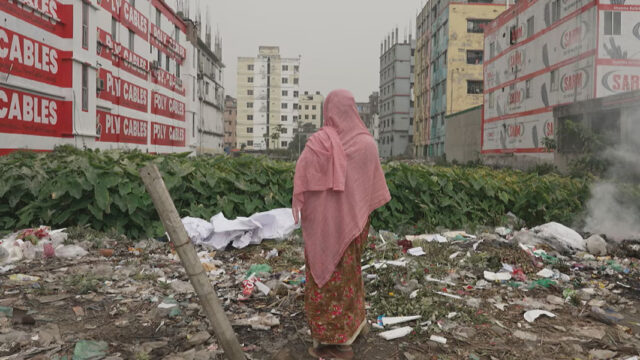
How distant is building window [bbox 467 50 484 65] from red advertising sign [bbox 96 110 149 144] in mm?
30034

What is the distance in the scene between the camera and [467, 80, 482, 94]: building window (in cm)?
4128

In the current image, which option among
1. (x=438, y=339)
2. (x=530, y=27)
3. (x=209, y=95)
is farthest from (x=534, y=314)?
(x=209, y=95)

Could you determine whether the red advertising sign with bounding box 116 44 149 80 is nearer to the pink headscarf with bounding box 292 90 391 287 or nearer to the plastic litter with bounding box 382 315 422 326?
the pink headscarf with bounding box 292 90 391 287

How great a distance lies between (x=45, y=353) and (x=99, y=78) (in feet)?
50.3

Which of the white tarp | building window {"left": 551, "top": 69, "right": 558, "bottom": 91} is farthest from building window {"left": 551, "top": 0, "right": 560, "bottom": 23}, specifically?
the white tarp

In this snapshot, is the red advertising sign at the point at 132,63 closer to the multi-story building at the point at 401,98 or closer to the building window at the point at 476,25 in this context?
the building window at the point at 476,25

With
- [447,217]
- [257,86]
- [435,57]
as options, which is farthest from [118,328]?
[257,86]

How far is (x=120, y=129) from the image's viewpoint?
19.4 metres

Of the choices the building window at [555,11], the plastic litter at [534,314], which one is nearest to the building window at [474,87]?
the building window at [555,11]

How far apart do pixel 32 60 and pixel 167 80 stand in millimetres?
14967

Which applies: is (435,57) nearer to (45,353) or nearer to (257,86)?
(257,86)

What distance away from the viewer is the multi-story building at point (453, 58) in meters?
40.0

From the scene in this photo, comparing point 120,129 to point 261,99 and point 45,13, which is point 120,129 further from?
point 261,99

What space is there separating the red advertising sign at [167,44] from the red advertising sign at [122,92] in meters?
3.35
